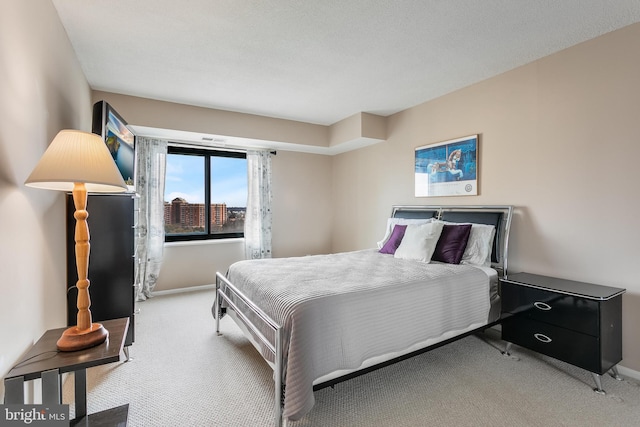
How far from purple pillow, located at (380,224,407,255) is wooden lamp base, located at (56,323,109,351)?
2769mm

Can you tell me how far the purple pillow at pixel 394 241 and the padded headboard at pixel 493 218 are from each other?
0.44 metres

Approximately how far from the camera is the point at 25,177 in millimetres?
1595

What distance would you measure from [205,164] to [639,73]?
495 cm

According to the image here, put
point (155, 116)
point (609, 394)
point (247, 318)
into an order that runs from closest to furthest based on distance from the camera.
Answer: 1. point (609, 394)
2. point (247, 318)
3. point (155, 116)

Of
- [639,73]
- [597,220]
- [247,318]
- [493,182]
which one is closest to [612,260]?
[597,220]

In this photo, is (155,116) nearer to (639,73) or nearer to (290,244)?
(290,244)

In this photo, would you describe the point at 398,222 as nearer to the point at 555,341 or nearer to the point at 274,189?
the point at 555,341

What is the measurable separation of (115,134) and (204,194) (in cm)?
214

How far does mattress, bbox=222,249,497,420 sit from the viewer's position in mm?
1697

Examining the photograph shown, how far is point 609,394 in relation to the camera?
2.07 meters

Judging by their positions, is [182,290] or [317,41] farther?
[182,290]

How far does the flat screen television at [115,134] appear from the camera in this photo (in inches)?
93.8

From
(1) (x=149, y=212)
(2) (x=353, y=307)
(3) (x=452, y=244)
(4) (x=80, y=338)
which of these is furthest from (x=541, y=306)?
(1) (x=149, y=212)

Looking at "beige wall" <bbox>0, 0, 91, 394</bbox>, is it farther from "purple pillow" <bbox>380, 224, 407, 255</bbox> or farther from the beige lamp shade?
"purple pillow" <bbox>380, 224, 407, 255</bbox>
